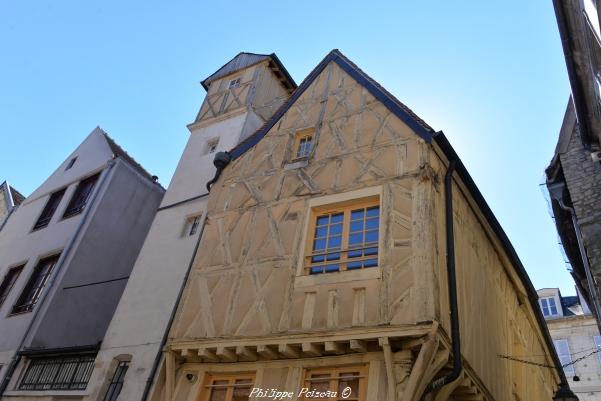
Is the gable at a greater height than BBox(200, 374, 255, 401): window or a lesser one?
greater

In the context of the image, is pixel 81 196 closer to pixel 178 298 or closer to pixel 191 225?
pixel 191 225

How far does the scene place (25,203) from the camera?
562 inches

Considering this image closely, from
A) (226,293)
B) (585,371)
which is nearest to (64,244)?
(226,293)

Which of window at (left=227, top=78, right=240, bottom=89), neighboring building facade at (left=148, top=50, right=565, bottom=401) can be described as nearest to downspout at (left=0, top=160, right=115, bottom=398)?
window at (left=227, top=78, right=240, bottom=89)

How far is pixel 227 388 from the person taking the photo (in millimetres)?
6375

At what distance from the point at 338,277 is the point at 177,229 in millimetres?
4281

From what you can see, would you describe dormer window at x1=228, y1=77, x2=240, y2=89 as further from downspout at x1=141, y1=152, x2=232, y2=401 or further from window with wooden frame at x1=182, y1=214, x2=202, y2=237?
window with wooden frame at x1=182, y1=214, x2=202, y2=237

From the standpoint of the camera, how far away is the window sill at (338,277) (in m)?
6.07

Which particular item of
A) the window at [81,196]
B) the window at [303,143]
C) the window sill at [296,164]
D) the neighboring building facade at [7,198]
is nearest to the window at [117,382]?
the window sill at [296,164]

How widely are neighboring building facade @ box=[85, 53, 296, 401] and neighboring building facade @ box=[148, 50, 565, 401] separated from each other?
68cm

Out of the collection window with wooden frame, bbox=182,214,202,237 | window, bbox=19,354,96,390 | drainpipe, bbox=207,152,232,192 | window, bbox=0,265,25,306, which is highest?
drainpipe, bbox=207,152,232,192

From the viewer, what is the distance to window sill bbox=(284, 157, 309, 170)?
815 cm

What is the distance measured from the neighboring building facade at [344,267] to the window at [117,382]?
1.02 metres

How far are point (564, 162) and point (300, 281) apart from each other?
548cm
